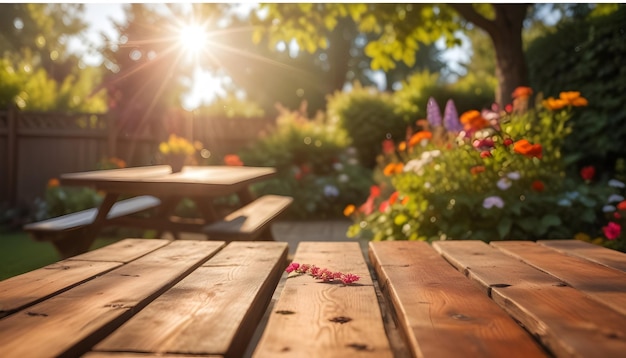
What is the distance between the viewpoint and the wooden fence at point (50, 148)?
28.4ft

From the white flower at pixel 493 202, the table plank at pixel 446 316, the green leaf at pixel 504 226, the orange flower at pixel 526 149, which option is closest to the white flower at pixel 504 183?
the white flower at pixel 493 202

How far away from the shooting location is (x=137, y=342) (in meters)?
0.93

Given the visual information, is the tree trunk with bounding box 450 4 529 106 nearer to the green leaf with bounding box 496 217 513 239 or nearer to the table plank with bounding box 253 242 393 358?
the green leaf with bounding box 496 217 513 239

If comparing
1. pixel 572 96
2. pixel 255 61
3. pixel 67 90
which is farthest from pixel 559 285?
pixel 255 61

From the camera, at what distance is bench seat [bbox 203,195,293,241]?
344cm

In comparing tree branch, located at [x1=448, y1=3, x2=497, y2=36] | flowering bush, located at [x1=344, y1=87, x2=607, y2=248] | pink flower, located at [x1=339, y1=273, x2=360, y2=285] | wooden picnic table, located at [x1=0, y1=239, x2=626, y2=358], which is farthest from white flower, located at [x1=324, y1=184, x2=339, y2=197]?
pink flower, located at [x1=339, y1=273, x2=360, y2=285]

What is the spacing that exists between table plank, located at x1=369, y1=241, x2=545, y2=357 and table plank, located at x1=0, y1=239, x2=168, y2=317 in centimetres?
82

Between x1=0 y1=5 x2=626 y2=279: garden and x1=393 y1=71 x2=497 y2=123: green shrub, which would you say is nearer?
x1=0 y1=5 x2=626 y2=279: garden

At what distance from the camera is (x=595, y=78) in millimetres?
6148

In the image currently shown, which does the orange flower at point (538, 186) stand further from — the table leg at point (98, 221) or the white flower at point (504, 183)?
the table leg at point (98, 221)

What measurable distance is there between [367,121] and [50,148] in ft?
19.1

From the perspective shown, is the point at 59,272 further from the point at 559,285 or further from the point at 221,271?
the point at 559,285

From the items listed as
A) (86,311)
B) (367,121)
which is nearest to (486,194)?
(86,311)

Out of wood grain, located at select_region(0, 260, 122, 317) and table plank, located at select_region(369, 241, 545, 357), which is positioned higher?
wood grain, located at select_region(0, 260, 122, 317)
